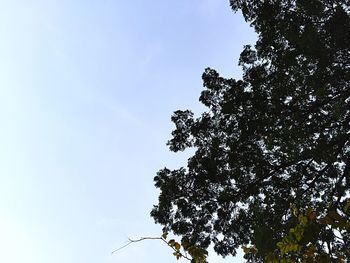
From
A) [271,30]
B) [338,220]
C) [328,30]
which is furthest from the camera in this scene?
[271,30]

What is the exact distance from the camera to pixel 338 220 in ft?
15.0

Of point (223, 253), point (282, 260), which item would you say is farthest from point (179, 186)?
point (282, 260)

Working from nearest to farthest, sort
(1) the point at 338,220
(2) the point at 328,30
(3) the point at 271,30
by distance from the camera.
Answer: (1) the point at 338,220, (2) the point at 328,30, (3) the point at 271,30

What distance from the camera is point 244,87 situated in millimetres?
11484

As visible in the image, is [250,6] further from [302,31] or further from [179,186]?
[179,186]

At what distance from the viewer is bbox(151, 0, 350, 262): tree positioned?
10.2 m

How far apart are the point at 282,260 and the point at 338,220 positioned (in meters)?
0.76

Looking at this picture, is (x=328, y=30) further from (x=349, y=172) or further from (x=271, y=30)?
(x=349, y=172)

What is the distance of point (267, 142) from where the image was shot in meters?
11.5

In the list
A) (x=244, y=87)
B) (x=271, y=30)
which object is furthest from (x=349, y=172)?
(x=271, y=30)

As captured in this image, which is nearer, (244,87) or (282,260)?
(282,260)

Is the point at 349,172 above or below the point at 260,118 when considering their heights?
below

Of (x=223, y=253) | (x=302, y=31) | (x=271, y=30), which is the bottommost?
(x=223, y=253)

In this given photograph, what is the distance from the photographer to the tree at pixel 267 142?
33.6 ft
